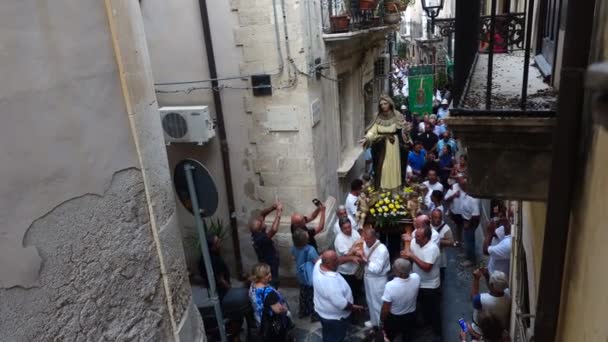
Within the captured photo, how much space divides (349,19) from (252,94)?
258cm

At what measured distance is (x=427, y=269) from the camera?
568cm

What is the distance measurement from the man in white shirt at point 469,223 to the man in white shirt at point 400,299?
9.25ft

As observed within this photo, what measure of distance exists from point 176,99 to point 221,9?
1.53 meters

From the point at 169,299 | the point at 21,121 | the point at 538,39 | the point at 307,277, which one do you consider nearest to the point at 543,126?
the point at 538,39

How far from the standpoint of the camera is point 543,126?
2.35 m

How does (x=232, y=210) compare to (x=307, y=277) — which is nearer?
(x=307, y=277)

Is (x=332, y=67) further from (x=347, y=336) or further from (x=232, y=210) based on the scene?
(x=347, y=336)

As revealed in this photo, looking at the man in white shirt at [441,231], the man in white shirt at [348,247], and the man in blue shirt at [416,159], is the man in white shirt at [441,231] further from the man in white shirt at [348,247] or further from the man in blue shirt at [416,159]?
the man in blue shirt at [416,159]

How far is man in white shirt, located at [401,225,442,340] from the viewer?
5.66 m

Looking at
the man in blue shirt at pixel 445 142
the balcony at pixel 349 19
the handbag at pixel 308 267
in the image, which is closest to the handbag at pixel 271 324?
the handbag at pixel 308 267

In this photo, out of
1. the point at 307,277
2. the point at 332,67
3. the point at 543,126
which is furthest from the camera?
the point at 332,67

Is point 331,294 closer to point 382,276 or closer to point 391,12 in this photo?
point 382,276

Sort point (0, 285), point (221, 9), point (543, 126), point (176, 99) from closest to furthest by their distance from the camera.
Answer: point (543, 126) < point (0, 285) < point (221, 9) < point (176, 99)

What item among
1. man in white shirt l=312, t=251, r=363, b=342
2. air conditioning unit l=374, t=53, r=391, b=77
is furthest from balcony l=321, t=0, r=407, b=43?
man in white shirt l=312, t=251, r=363, b=342
